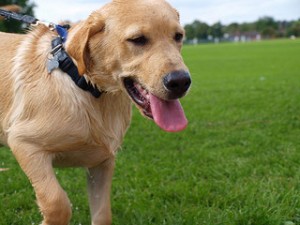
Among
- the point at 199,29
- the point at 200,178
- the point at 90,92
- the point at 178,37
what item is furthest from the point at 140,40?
the point at 199,29

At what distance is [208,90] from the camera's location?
14.4 m

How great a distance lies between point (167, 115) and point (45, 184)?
97 cm

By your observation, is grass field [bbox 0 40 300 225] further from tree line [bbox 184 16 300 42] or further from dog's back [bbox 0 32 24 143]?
tree line [bbox 184 16 300 42]

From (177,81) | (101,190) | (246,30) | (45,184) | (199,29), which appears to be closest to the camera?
(177,81)

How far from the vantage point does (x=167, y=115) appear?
3.33 meters

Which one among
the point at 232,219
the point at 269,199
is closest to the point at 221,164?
the point at 269,199

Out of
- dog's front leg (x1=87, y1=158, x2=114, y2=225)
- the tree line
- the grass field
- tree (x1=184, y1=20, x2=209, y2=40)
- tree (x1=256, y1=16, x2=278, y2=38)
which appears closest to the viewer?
dog's front leg (x1=87, y1=158, x2=114, y2=225)

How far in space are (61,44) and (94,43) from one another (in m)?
0.36

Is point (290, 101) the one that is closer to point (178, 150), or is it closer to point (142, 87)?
point (178, 150)

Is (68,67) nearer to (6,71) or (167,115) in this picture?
(6,71)

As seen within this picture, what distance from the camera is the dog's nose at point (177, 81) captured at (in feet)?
10.0

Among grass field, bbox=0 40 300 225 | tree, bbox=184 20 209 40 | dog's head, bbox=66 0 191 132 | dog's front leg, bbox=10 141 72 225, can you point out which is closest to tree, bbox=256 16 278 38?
tree, bbox=184 20 209 40

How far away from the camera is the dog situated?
3.24 m

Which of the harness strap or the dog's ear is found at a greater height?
Result: the dog's ear
